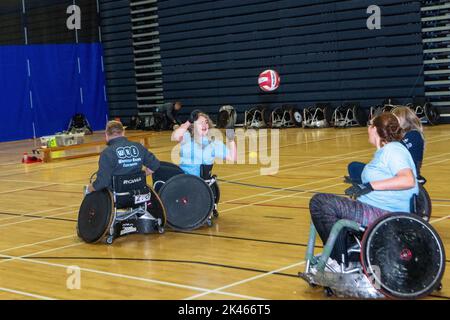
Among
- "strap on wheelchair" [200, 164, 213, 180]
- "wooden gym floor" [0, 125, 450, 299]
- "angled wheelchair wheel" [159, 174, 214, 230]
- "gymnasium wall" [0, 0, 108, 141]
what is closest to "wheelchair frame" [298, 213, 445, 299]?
"wooden gym floor" [0, 125, 450, 299]

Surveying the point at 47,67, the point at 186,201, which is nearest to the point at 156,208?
the point at 186,201

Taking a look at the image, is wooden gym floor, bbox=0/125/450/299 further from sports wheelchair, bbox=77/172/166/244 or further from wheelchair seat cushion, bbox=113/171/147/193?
wheelchair seat cushion, bbox=113/171/147/193

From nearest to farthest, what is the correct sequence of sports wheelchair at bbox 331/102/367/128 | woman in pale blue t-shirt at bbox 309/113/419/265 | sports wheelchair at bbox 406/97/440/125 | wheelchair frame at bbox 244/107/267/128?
woman in pale blue t-shirt at bbox 309/113/419/265 → sports wheelchair at bbox 406/97/440/125 → sports wheelchair at bbox 331/102/367/128 → wheelchair frame at bbox 244/107/267/128

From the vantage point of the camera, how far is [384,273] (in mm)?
4230

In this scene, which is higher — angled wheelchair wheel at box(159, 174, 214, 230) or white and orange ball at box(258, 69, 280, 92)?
white and orange ball at box(258, 69, 280, 92)

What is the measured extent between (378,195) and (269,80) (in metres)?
13.3

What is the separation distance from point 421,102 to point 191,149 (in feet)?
31.0

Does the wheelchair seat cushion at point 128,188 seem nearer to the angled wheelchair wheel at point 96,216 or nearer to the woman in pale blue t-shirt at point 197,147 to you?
the angled wheelchair wheel at point 96,216

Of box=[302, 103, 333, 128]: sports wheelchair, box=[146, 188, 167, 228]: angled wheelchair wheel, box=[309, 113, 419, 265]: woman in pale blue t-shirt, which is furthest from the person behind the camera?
box=[302, 103, 333, 128]: sports wheelchair

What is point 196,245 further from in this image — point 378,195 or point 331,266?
point 378,195

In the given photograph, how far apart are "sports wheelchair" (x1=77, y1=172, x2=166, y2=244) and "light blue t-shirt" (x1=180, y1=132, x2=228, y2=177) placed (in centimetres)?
66

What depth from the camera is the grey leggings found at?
4.51 meters

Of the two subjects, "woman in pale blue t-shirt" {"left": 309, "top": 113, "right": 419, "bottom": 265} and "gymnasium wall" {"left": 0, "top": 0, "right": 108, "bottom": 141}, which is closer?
"woman in pale blue t-shirt" {"left": 309, "top": 113, "right": 419, "bottom": 265}

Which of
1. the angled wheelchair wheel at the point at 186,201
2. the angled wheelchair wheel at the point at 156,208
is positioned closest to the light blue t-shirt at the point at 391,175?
the angled wheelchair wheel at the point at 186,201
